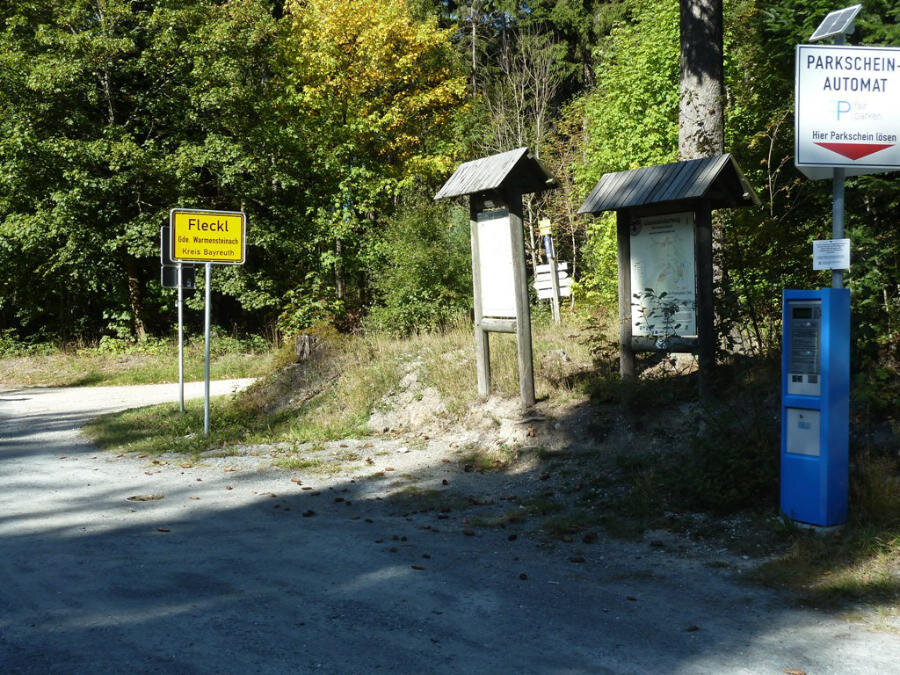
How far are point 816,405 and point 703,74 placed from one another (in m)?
6.21

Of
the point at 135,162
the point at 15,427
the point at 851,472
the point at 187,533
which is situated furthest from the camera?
the point at 135,162

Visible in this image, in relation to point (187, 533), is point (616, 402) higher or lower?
higher

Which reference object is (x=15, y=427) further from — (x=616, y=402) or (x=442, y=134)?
(x=442, y=134)

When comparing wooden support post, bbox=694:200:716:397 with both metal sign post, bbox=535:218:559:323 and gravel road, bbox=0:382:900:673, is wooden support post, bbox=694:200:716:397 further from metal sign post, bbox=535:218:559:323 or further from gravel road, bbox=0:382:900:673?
metal sign post, bbox=535:218:559:323

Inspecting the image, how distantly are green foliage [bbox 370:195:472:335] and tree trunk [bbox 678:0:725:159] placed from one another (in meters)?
12.2

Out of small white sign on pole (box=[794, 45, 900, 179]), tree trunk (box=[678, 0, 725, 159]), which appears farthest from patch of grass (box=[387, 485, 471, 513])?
tree trunk (box=[678, 0, 725, 159])

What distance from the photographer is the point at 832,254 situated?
5.68 m

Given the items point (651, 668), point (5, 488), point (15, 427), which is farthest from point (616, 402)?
point (15, 427)

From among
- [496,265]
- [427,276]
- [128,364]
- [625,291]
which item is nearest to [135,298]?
[128,364]

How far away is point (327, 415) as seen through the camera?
11.8m

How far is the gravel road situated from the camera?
4027 millimetres

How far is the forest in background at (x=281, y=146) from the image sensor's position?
75.5ft

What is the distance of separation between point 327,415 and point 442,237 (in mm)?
11950

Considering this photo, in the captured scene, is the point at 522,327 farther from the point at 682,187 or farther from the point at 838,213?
the point at 838,213
